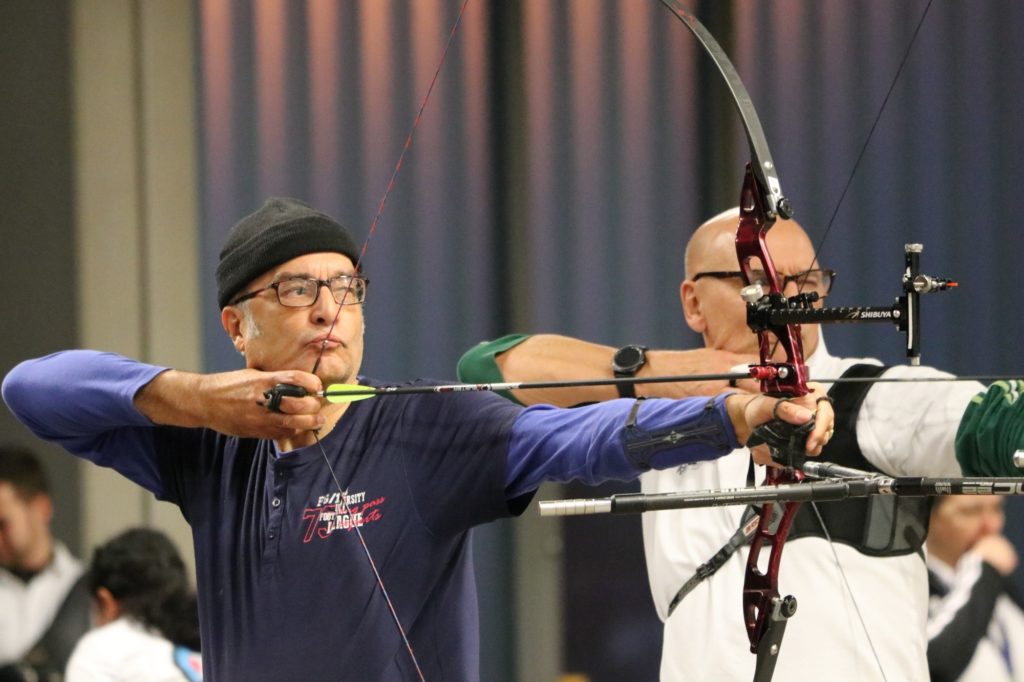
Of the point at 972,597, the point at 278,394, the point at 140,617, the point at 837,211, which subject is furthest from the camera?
the point at 140,617

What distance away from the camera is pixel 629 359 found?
6.59 ft

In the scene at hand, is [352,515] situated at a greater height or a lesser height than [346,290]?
lesser

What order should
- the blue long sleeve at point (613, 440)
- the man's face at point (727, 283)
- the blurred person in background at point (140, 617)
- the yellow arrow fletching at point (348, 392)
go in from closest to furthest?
the blue long sleeve at point (613, 440)
the yellow arrow fletching at point (348, 392)
the man's face at point (727, 283)
the blurred person in background at point (140, 617)

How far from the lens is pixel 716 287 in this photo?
195cm

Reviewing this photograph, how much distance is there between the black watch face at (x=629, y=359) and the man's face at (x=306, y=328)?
481mm

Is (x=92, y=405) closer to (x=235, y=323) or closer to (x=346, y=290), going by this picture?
(x=235, y=323)

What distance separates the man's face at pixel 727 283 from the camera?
74.0 inches

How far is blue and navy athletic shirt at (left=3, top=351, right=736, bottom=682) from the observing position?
1.58 m

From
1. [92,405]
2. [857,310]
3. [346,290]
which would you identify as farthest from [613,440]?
[92,405]

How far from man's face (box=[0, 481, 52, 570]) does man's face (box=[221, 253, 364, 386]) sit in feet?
5.53

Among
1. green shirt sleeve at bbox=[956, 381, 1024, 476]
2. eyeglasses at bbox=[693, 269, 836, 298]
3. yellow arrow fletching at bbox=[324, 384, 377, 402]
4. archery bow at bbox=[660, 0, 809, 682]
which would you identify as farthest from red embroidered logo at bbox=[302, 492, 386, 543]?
green shirt sleeve at bbox=[956, 381, 1024, 476]

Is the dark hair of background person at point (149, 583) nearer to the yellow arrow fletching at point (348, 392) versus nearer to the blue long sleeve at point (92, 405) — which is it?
the blue long sleeve at point (92, 405)

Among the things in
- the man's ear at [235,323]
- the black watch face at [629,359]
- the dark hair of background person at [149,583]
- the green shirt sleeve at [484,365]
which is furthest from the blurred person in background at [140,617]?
the black watch face at [629,359]

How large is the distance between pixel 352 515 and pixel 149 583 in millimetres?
1362
